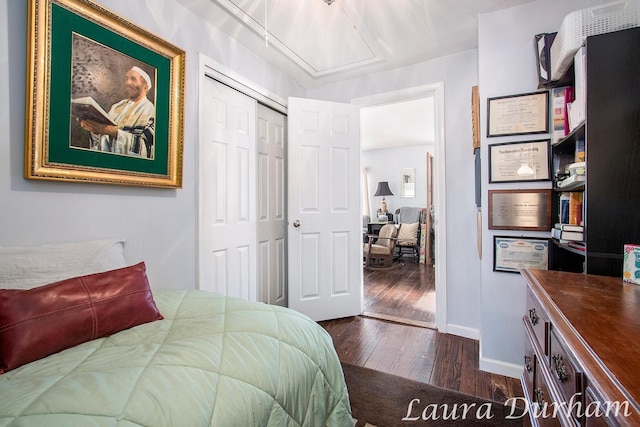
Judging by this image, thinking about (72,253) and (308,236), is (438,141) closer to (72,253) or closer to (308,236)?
(308,236)

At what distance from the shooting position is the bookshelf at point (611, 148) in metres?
1.10

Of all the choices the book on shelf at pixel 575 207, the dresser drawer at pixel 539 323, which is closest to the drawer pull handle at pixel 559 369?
the dresser drawer at pixel 539 323

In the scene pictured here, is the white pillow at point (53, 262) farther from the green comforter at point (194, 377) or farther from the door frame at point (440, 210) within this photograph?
the door frame at point (440, 210)

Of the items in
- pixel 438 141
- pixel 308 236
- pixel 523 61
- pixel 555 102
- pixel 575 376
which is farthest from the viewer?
pixel 308 236

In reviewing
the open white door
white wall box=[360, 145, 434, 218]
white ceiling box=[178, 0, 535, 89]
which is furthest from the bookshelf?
white wall box=[360, 145, 434, 218]

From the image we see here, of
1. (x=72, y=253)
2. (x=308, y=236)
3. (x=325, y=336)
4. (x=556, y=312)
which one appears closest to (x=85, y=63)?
(x=72, y=253)

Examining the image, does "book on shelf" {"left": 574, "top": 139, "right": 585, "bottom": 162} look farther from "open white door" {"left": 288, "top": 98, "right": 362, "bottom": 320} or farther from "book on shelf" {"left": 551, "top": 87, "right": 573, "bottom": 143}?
"open white door" {"left": 288, "top": 98, "right": 362, "bottom": 320}

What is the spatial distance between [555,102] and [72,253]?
8.44ft

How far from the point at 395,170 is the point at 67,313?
6.66 m

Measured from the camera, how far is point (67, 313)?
3.14 ft

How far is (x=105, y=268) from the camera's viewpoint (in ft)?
4.36

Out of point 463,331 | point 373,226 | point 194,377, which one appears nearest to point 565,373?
point 194,377

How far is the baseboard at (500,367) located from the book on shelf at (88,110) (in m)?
2.69

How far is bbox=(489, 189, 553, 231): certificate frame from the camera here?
1.78 m
